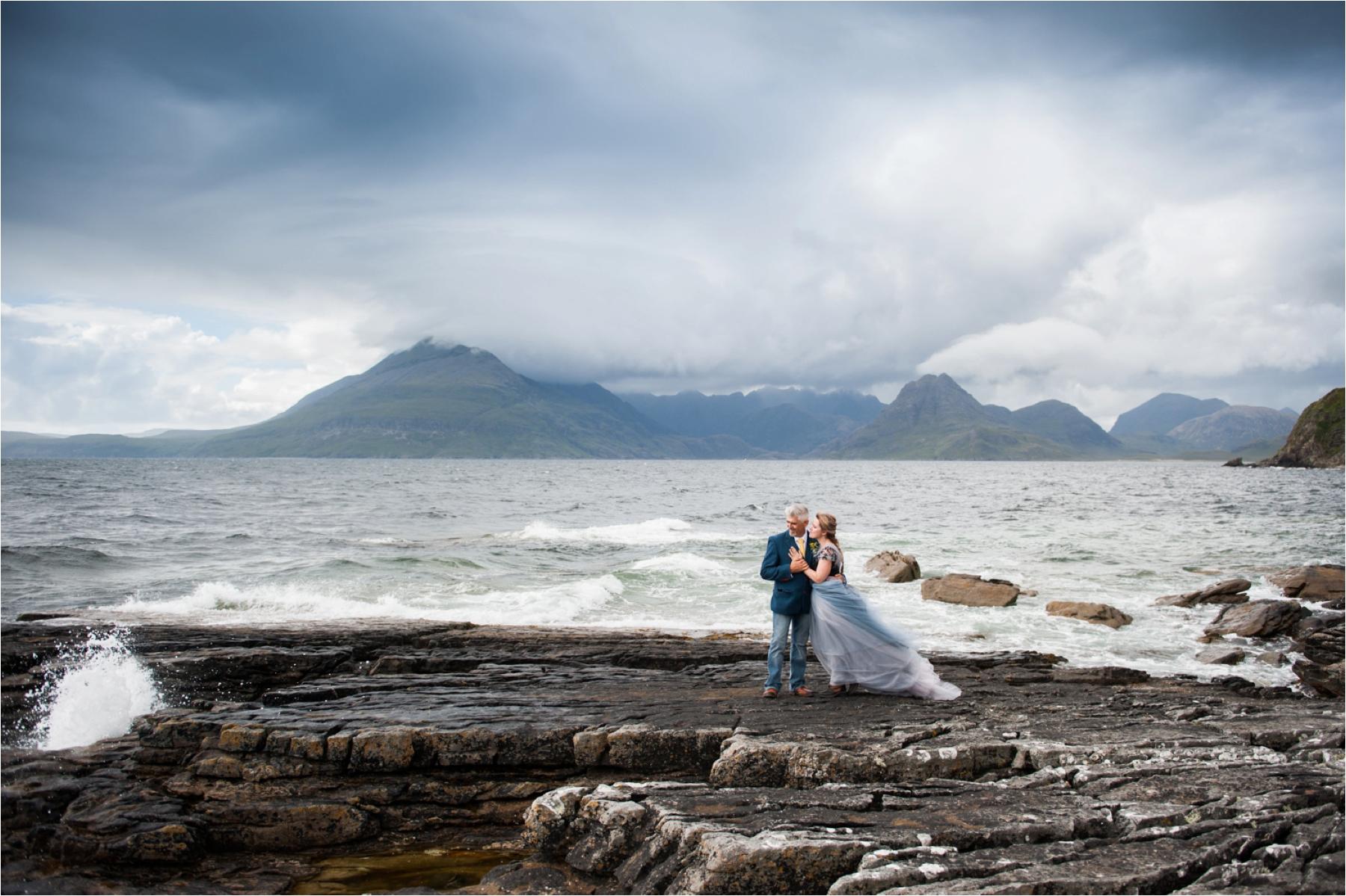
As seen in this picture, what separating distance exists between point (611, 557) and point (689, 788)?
98.6 ft

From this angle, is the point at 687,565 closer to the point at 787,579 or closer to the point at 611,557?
the point at 611,557

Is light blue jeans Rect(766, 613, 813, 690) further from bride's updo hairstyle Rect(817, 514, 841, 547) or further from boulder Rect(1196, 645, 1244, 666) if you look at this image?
boulder Rect(1196, 645, 1244, 666)

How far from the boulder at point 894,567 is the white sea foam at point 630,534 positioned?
43.3 feet

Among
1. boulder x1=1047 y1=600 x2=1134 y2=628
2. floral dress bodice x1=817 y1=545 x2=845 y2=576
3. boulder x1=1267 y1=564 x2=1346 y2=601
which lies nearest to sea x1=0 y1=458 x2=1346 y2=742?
boulder x1=1047 y1=600 x2=1134 y2=628

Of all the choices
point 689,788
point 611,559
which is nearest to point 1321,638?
point 689,788

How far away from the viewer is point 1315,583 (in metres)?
26.4

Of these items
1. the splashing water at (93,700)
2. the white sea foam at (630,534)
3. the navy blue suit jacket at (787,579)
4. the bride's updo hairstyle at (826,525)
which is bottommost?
the white sea foam at (630,534)

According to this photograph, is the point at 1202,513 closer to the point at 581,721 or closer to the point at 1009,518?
the point at 1009,518

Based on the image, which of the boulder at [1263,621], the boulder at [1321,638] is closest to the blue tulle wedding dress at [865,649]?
the boulder at [1321,638]

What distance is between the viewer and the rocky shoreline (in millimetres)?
6117

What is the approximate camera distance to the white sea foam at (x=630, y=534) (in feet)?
147

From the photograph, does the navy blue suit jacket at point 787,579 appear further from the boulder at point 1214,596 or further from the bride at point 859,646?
the boulder at point 1214,596

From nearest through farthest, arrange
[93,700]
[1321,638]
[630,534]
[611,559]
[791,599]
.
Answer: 1. [791,599]
2. [93,700]
3. [1321,638]
4. [611,559]
5. [630,534]

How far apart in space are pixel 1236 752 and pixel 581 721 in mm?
7681
